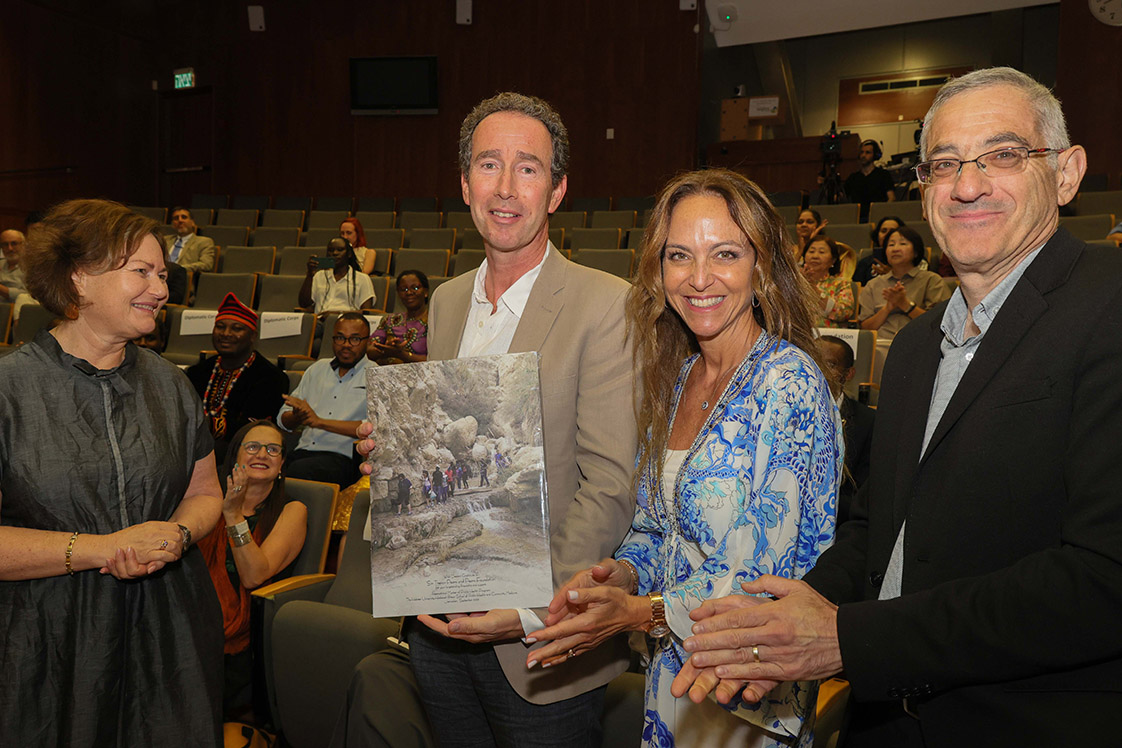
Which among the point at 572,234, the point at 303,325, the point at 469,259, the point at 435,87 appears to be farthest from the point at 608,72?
the point at 303,325

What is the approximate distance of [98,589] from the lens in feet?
5.57

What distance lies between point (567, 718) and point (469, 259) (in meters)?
6.52

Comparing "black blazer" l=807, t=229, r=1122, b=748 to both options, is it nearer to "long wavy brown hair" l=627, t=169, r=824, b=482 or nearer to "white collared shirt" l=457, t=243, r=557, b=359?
"long wavy brown hair" l=627, t=169, r=824, b=482

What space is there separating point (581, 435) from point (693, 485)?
22 centimetres

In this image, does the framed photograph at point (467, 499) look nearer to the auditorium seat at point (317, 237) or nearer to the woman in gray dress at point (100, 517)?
the woman in gray dress at point (100, 517)

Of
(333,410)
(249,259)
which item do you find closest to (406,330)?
(333,410)

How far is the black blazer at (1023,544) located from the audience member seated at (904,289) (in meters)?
4.24

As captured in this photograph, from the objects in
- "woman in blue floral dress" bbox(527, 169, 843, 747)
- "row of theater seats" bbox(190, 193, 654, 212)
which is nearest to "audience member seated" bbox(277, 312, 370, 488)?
"woman in blue floral dress" bbox(527, 169, 843, 747)

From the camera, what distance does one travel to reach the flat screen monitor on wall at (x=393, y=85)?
38.3ft

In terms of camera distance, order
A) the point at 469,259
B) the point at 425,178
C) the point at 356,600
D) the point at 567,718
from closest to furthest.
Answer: the point at 567,718 → the point at 356,600 → the point at 469,259 → the point at 425,178

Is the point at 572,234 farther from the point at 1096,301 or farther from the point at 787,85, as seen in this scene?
the point at 1096,301

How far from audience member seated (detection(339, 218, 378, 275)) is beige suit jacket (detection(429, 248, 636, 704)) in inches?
263

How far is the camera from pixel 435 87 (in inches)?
461

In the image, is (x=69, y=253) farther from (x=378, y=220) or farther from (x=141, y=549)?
(x=378, y=220)
